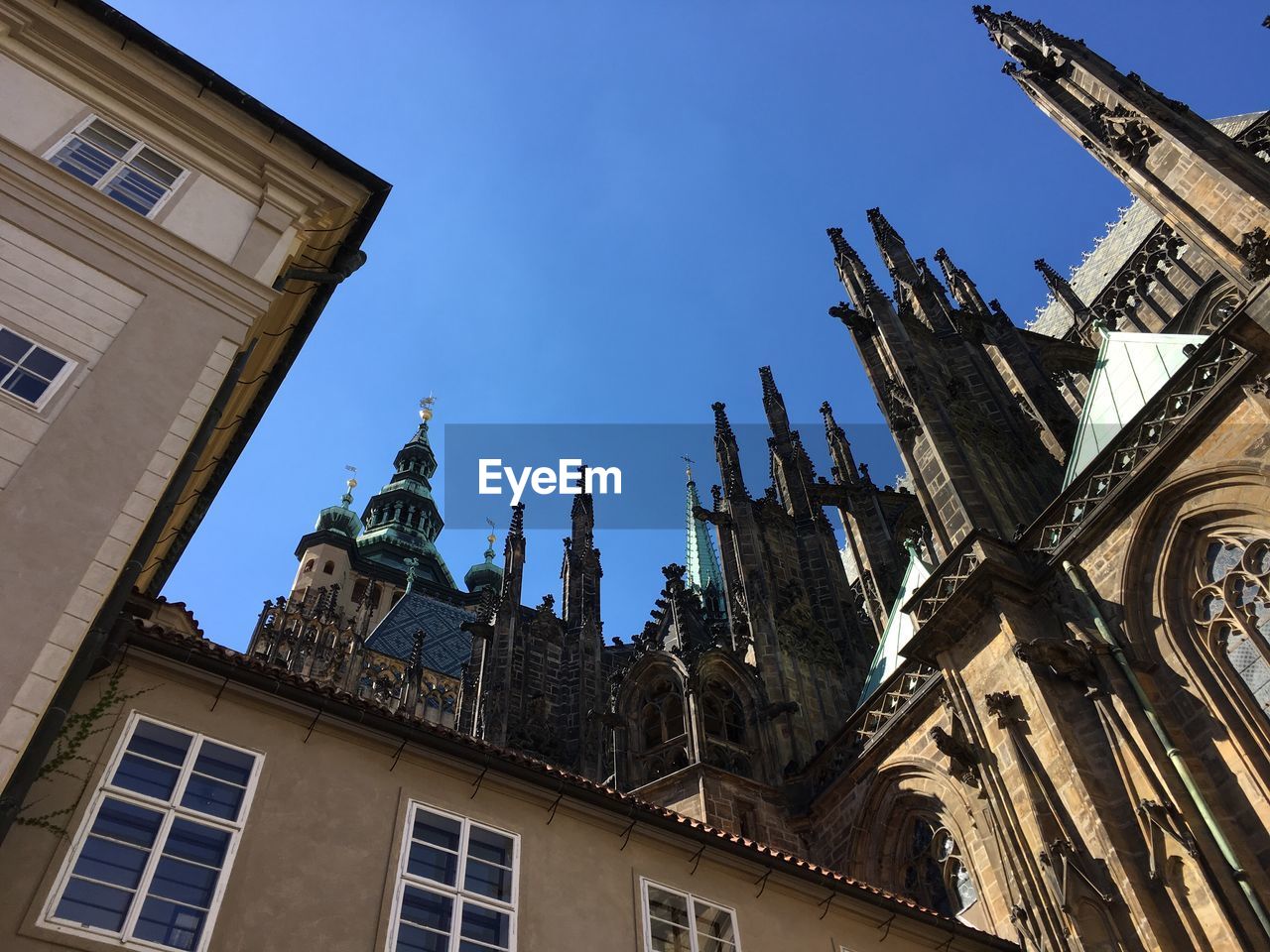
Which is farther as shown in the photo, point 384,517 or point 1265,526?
point 384,517

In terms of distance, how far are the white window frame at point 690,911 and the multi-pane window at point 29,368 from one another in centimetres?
650

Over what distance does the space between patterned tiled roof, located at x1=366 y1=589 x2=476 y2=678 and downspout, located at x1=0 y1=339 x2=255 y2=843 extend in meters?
38.5

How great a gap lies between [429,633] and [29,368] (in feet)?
148

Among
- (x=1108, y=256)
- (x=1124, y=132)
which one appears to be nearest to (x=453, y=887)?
(x=1124, y=132)

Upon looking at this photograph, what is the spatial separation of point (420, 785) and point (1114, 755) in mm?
7511

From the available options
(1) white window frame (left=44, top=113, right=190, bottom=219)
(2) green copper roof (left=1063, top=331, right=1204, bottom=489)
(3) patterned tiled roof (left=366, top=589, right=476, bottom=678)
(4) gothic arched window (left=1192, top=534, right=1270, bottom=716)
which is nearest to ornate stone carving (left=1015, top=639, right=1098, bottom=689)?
(4) gothic arched window (left=1192, top=534, right=1270, bottom=716)

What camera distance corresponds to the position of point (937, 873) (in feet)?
50.2

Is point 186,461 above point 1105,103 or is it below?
below

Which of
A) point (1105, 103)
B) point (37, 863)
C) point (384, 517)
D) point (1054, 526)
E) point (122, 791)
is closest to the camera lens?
point (37, 863)

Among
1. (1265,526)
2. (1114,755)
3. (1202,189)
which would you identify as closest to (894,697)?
(1114,755)

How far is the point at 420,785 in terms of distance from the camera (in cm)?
938

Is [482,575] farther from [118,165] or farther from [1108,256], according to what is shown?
[118,165]

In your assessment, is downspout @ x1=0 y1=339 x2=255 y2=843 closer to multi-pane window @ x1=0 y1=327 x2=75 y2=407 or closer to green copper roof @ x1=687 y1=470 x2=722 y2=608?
multi-pane window @ x1=0 y1=327 x2=75 y2=407

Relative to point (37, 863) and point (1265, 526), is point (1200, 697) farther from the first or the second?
point (37, 863)
